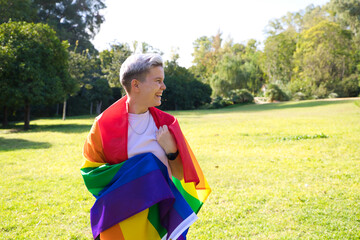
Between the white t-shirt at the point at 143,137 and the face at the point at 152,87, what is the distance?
0.45ft

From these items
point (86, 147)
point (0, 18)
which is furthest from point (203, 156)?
point (0, 18)

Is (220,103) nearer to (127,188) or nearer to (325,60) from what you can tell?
(325,60)

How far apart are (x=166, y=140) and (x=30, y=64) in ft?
53.8

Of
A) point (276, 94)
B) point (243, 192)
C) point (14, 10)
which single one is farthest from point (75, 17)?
point (243, 192)

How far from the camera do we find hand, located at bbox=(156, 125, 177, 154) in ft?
6.89

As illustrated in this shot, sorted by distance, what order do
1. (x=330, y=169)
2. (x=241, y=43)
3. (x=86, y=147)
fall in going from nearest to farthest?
(x=86, y=147) → (x=330, y=169) → (x=241, y=43)

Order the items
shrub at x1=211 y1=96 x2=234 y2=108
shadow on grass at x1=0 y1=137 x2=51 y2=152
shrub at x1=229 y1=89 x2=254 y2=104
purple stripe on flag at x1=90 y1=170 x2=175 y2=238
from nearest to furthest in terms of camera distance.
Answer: purple stripe on flag at x1=90 y1=170 x2=175 y2=238 → shadow on grass at x1=0 y1=137 x2=51 y2=152 → shrub at x1=211 y1=96 x2=234 y2=108 → shrub at x1=229 y1=89 x2=254 y2=104

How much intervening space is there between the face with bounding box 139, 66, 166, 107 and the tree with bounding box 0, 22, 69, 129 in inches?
620

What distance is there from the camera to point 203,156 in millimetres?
8742

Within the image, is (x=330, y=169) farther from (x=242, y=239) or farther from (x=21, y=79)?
(x=21, y=79)

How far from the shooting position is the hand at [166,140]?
2100 mm

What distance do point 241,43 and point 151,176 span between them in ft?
258

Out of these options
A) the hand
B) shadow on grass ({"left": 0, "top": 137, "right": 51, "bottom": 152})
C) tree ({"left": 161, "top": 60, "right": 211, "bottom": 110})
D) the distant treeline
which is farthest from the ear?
tree ({"left": 161, "top": 60, "right": 211, "bottom": 110})

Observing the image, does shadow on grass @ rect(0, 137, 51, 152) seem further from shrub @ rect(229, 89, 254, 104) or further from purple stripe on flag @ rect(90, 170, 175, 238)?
shrub @ rect(229, 89, 254, 104)
